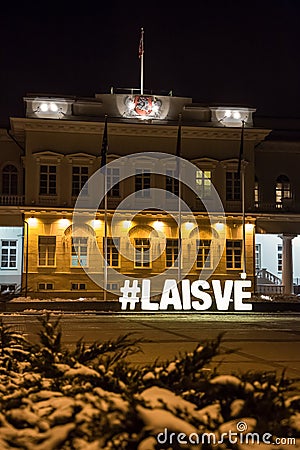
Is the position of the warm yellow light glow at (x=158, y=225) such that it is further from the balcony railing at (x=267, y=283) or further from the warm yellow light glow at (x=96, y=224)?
the balcony railing at (x=267, y=283)

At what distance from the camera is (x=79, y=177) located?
4953cm

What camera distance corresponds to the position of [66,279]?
48.1 m

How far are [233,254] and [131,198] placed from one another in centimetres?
817

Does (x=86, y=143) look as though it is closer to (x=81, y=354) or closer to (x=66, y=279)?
(x=66, y=279)

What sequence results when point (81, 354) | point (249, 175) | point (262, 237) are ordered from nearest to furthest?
point (81, 354), point (249, 175), point (262, 237)

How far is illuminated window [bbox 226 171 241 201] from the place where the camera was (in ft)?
168

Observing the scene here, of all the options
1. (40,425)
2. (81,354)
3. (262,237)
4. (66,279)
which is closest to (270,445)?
(40,425)

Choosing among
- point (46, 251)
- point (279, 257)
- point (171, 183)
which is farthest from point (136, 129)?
point (279, 257)

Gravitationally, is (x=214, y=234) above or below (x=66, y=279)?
above

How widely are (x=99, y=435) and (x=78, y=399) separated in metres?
0.73

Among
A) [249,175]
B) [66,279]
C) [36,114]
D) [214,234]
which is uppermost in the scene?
[36,114]

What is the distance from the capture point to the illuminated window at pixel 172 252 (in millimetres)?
49750

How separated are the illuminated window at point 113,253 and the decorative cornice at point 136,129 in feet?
24.6

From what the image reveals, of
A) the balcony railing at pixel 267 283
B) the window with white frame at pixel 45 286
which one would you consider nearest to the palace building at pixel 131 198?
the window with white frame at pixel 45 286
